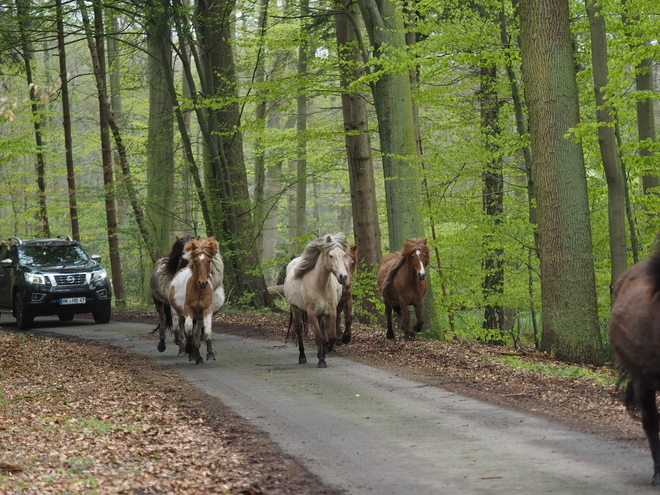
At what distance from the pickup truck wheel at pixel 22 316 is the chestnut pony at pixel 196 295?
331 inches

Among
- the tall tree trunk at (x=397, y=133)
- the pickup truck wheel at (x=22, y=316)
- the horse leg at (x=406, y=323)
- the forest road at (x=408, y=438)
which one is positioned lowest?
the forest road at (x=408, y=438)

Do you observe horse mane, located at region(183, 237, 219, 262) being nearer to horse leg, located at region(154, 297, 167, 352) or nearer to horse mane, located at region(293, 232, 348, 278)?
horse mane, located at region(293, 232, 348, 278)

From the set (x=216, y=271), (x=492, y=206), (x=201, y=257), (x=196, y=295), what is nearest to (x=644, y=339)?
(x=201, y=257)

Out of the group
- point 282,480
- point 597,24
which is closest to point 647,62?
point 597,24

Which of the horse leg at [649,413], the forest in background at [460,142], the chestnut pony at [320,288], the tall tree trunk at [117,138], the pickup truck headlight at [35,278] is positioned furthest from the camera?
the tall tree trunk at [117,138]

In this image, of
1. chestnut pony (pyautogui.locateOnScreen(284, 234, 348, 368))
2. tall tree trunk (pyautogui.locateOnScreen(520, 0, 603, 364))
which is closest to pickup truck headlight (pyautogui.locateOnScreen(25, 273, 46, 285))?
chestnut pony (pyautogui.locateOnScreen(284, 234, 348, 368))

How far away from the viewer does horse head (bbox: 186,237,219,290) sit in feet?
40.4

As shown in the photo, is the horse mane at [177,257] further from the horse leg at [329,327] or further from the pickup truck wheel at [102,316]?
the pickup truck wheel at [102,316]

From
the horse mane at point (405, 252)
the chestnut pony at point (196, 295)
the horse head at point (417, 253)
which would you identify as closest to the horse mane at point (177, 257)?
the chestnut pony at point (196, 295)

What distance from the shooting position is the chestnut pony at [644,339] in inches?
215

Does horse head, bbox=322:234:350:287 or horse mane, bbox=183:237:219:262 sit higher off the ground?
horse mane, bbox=183:237:219:262

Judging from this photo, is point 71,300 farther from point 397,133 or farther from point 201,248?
point 397,133

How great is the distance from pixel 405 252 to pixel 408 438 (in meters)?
7.36

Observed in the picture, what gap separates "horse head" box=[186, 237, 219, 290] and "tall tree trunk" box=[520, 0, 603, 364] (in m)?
5.60
